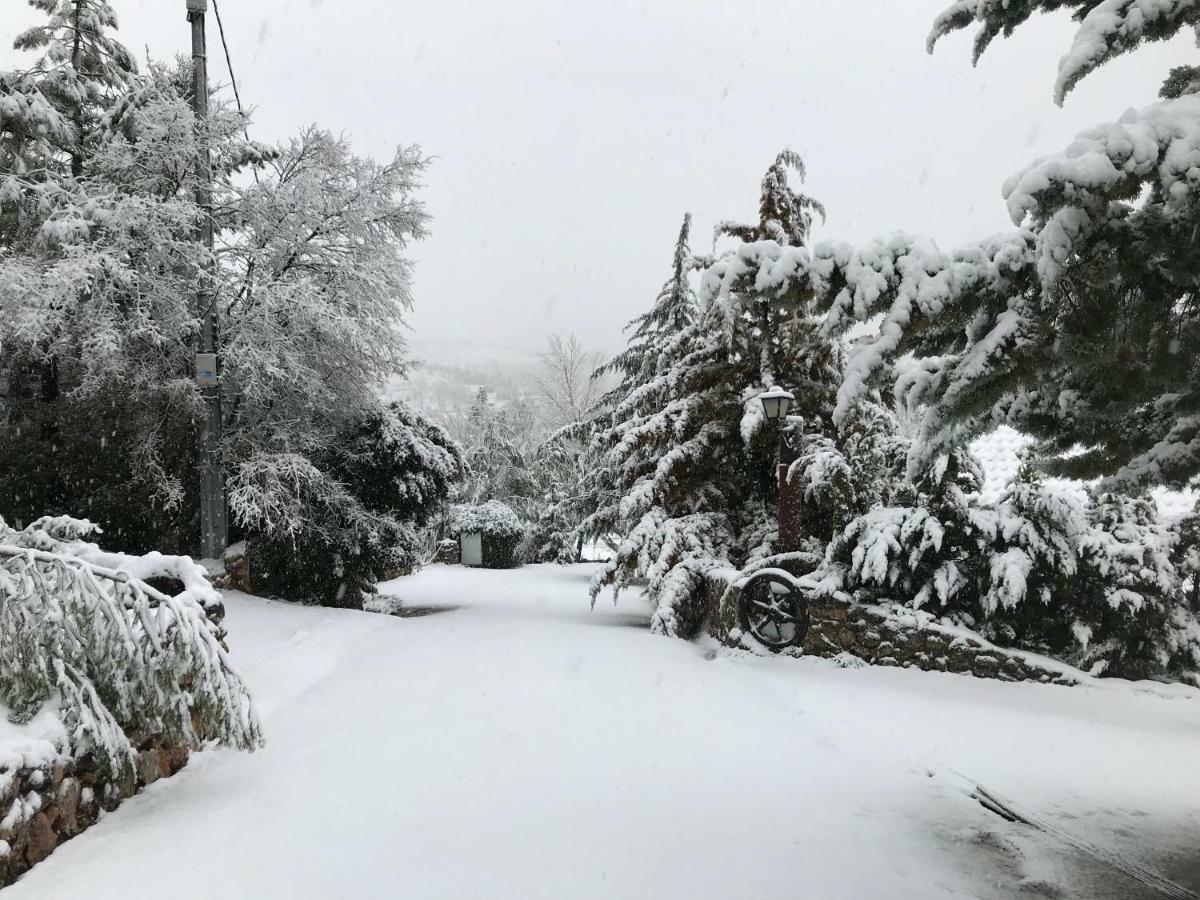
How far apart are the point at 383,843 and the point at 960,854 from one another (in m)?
2.65

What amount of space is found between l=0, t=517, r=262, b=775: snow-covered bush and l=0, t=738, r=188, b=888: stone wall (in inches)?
4.4

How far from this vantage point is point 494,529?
71.1 feet

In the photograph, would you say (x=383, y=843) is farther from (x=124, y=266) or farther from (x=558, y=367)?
(x=558, y=367)

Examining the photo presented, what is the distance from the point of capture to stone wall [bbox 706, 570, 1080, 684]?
6387mm

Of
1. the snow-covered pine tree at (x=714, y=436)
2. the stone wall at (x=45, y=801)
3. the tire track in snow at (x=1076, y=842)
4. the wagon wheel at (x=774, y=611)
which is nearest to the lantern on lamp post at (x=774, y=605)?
the wagon wheel at (x=774, y=611)

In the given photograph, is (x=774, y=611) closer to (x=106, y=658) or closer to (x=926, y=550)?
(x=926, y=550)

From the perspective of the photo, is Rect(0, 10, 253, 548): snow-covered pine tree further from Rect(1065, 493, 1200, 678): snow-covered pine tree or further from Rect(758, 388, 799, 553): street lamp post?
Rect(1065, 493, 1200, 678): snow-covered pine tree

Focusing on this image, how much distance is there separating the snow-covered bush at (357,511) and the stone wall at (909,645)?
5.86m

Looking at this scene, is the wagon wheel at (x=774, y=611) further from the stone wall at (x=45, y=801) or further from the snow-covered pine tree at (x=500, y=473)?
the snow-covered pine tree at (x=500, y=473)

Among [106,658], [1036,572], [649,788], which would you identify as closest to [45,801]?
[106,658]

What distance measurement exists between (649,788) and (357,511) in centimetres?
784

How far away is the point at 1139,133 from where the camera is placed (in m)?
2.22

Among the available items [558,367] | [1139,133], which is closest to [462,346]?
[558,367]

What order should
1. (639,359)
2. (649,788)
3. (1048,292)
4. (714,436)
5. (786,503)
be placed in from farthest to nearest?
(639,359) → (714,436) → (786,503) → (649,788) → (1048,292)
